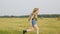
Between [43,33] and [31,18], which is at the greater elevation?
[31,18]

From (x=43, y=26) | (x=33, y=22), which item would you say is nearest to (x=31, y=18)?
(x=33, y=22)

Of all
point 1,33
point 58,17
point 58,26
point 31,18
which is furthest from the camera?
point 58,17

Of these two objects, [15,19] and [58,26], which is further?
[15,19]

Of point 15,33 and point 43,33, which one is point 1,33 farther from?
point 43,33

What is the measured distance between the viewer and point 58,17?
49.3 feet

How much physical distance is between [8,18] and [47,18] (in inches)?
115

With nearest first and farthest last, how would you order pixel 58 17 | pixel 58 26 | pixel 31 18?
pixel 31 18 < pixel 58 26 < pixel 58 17

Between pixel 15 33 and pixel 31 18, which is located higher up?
pixel 31 18

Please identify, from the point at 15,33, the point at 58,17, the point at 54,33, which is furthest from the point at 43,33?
the point at 58,17

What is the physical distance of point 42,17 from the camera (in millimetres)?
15477

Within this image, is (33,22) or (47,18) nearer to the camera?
(33,22)

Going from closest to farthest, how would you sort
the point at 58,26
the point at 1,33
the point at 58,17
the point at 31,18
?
the point at 31,18
the point at 1,33
the point at 58,26
the point at 58,17

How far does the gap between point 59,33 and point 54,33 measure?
248 mm

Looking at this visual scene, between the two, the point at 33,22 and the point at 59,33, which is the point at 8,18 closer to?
the point at 59,33
